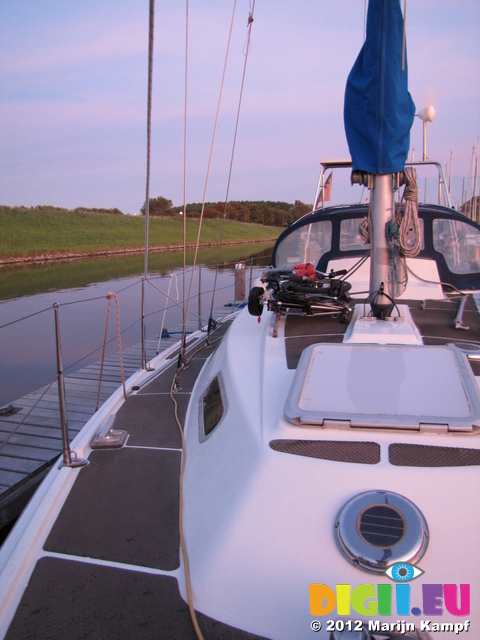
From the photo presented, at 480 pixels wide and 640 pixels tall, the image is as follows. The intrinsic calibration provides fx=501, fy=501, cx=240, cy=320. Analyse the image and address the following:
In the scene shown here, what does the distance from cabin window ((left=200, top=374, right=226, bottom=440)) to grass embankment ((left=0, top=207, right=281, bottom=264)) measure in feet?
85.6

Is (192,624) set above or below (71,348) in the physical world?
above

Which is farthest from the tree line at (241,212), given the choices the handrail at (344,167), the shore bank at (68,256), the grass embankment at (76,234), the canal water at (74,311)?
the handrail at (344,167)

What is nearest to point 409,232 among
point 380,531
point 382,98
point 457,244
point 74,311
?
point 382,98

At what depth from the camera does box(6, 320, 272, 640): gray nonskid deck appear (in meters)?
1.79

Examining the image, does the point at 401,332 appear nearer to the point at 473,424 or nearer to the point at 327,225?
the point at 473,424

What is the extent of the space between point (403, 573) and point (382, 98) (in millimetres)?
2731

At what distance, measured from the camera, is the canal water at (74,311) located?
332 inches

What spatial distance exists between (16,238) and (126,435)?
31502 mm

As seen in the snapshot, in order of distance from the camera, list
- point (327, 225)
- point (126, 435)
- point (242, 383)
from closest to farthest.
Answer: point (242, 383) < point (126, 435) < point (327, 225)

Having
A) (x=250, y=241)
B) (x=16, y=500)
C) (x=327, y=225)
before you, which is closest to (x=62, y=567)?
(x=16, y=500)

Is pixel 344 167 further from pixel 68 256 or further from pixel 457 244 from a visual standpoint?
pixel 68 256

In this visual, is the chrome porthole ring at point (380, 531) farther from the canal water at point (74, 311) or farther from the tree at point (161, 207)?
the tree at point (161, 207)

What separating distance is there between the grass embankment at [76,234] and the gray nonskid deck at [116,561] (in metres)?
26.4

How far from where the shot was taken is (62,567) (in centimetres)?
208
